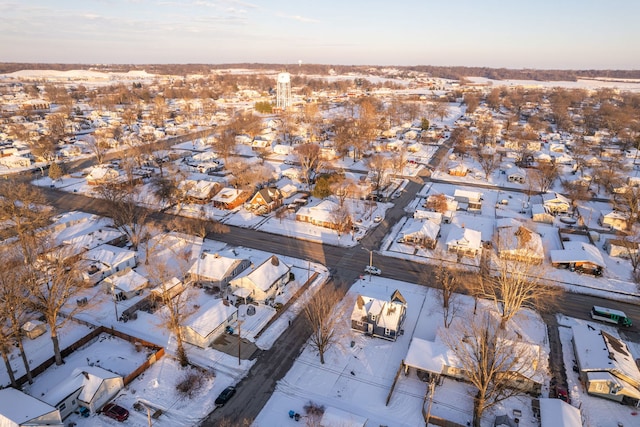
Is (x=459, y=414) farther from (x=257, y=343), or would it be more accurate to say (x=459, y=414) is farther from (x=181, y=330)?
(x=181, y=330)

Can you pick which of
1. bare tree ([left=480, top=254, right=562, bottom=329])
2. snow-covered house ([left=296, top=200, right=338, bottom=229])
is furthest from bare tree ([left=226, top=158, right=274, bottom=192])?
bare tree ([left=480, top=254, right=562, bottom=329])

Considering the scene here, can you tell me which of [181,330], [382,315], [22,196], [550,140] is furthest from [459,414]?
[550,140]

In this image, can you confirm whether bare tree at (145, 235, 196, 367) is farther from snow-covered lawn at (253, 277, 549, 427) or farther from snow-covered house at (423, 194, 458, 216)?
snow-covered house at (423, 194, 458, 216)

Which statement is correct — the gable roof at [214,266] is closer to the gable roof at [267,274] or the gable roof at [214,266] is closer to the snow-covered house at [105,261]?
the gable roof at [267,274]

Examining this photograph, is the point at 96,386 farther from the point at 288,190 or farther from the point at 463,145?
the point at 463,145

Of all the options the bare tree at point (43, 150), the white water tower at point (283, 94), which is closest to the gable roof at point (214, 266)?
the bare tree at point (43, 150)
